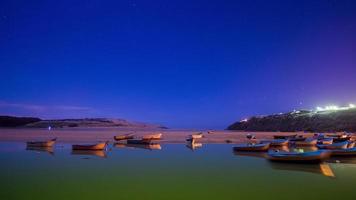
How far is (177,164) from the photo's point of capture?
20812 mm

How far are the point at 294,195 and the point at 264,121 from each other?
112 m

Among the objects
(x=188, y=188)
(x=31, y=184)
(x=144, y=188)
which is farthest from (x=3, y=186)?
(x=188, y=188)

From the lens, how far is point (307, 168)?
19.0 m

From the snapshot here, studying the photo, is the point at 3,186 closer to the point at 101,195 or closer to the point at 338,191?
the point at 101,195

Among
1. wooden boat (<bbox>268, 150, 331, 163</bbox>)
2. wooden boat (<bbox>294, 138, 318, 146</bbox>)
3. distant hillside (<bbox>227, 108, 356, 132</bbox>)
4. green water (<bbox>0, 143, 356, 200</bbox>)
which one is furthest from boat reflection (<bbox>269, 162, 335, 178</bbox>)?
distant hillside (<bbox>227, 108, 356, 132</bbox>)

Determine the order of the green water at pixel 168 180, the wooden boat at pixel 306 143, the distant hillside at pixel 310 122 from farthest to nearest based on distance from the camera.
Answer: the distant hillside at pixel 310 122, the wooden boat at pixel 306 143, the green water at pixel 168 180

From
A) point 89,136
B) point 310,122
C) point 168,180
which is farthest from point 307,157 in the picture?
point 310,122

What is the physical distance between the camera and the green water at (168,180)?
12.1 m

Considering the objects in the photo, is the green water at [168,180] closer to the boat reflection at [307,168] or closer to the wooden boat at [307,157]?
the boat reflection at [307,168]

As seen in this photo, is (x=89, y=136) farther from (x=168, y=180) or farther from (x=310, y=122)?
(x=310, y=122)

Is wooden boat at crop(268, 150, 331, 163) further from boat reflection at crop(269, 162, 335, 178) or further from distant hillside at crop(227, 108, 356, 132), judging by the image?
distant hillside at crop(227, 108, 356, 132)

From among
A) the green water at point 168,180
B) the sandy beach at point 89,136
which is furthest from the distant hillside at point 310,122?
the green water at point 168,180

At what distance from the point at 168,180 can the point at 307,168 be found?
9057mm

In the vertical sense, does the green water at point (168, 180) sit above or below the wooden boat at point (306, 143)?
below
